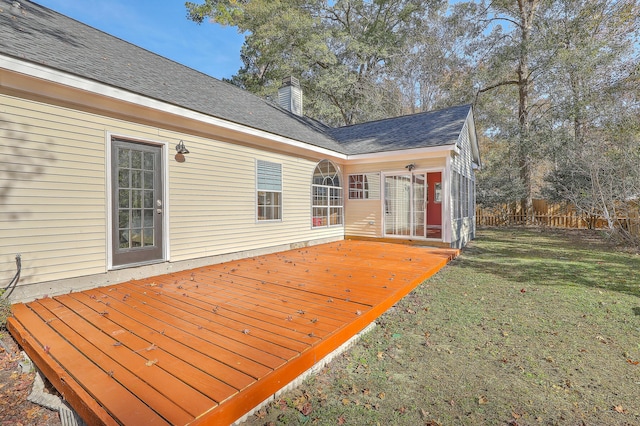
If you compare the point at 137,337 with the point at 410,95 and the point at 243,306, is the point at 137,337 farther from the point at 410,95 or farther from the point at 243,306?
the point at 410,95

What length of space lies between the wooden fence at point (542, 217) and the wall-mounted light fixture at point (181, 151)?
46.9 ft

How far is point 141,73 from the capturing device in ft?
17.2

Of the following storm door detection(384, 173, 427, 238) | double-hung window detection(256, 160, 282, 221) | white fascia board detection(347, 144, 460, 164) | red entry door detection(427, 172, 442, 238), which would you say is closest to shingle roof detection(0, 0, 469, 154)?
white fascia board detection(347, 144, 460, 164)

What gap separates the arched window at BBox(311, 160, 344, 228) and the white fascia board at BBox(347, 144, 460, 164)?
72cm

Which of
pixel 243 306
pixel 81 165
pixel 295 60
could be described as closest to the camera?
pixel 243 306

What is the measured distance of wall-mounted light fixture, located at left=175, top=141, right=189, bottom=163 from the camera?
16.6 feet

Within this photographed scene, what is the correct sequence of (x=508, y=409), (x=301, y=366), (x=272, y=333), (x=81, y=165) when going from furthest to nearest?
(x=81, y=165) < (x=272, y=333) < (x=301, y=366) < (x=508, y=409)

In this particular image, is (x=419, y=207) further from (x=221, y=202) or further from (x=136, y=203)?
(x=136, y=203)

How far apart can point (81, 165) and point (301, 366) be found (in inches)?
153

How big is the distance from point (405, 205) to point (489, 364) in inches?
249

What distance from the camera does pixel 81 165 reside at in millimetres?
3990

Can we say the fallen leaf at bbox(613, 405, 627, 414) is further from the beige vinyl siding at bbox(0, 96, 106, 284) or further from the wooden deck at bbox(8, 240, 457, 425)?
the beige vinyl siding at bbox(0, 96, 106, 284)

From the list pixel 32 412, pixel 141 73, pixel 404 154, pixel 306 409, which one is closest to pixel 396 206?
pixel 404 154

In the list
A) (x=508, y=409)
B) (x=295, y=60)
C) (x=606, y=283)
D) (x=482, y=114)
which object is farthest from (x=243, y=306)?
(x=482, y=114)
